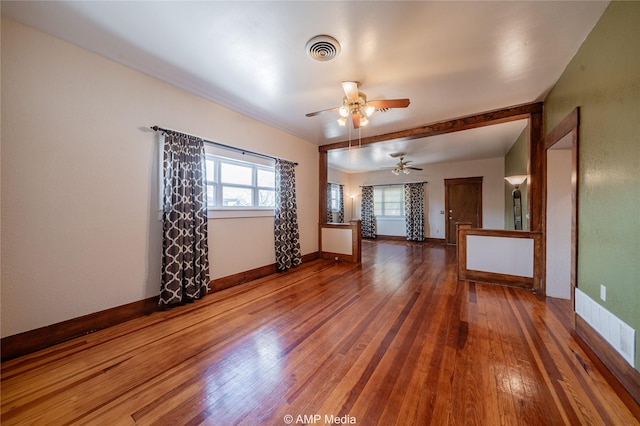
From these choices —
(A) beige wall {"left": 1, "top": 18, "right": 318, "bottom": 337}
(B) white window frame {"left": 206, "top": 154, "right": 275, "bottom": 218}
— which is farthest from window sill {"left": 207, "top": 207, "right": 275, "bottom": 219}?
(A) beige wall {"left": 1, "top": 18, "right": 318, "bottom": 337}

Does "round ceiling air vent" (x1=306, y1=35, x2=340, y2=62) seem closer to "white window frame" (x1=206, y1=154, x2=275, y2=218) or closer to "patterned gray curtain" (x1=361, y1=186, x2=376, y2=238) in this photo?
"white window frame" (x1=206, y1=154, x2=275, y2=218)

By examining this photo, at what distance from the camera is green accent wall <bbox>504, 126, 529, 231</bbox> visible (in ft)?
13.7

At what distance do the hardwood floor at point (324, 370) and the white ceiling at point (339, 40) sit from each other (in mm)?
2606

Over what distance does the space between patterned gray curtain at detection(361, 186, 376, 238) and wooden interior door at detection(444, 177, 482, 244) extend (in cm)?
239

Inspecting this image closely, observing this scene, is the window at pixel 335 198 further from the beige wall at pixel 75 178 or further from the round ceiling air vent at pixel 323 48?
the round ceiling air vent at pixel 323 48

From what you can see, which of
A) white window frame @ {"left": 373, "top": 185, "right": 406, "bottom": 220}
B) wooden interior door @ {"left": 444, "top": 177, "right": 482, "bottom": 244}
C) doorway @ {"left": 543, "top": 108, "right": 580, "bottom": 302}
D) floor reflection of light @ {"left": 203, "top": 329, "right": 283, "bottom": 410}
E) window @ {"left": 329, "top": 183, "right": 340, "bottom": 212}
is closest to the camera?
floor reflection of light @ {"left": 203, "top": 329, "right": 283, "bottom": 410}

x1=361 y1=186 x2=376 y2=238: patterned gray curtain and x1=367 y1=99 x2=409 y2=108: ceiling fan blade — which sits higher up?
x1=367 y1=99 x2=409 y2=108: ceiling fan blade

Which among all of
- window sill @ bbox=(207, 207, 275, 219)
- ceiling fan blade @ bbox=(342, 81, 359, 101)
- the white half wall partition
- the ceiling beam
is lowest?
the white half wall partition

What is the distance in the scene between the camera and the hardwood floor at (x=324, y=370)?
1.28m

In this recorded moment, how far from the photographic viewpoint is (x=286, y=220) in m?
4.27

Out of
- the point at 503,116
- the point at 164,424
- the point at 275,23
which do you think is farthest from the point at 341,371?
the point at 503,116

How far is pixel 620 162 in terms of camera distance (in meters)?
1.60

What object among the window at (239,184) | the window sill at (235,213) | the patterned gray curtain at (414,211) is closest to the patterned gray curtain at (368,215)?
the patterned gray curtain at (414,211)

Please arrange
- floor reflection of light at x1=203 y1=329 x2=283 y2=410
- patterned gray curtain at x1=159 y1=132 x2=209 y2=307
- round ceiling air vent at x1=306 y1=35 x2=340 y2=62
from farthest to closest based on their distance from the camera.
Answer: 1. patterned gray curtain at x1=159 y1=132 x2=209 y2=307
2. round ceiling air vent at x1=306 y1=35 x2=340 y2=62
3. floor reflection of light at x1=203 y1=329 x2=283 y2=410
